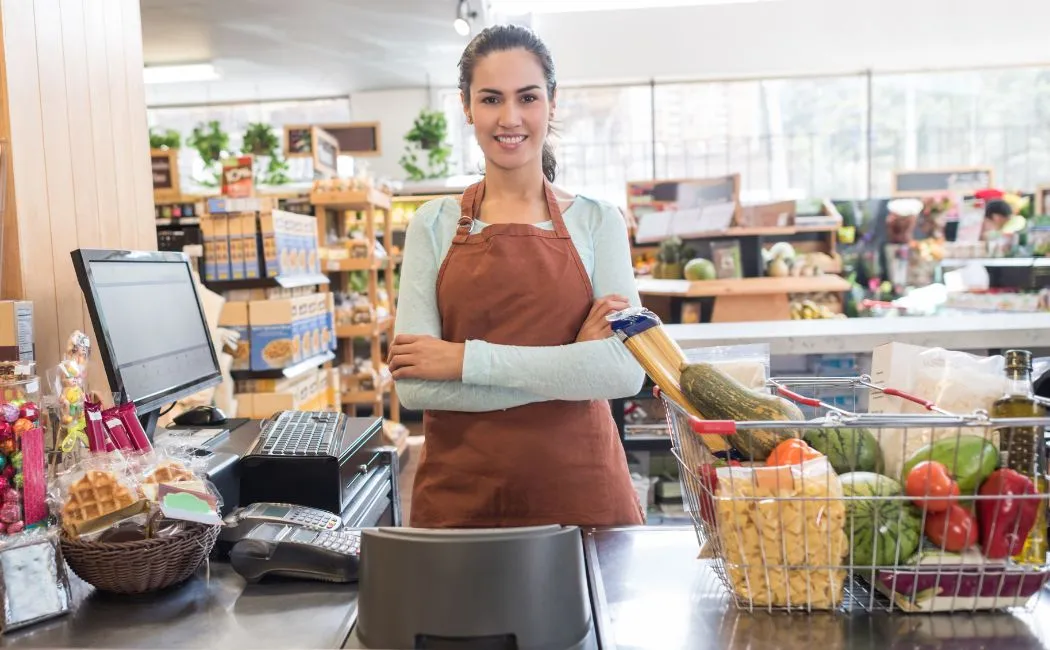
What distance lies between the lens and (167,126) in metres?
11.0

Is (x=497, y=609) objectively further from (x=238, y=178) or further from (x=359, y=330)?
(x=359, y=330)

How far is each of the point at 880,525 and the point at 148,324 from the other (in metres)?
1.33

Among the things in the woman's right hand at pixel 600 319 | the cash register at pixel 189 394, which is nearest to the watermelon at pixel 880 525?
the woman's right hand at pixel 600 319

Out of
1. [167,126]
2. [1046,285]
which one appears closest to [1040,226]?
[1046,285]

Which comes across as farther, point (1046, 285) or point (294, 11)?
point (294, 11)

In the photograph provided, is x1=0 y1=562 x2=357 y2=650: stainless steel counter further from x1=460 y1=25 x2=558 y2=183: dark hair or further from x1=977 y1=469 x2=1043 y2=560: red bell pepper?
x1=460 y1=25 x2=558 y2=183: dark hair

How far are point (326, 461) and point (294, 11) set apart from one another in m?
6.35

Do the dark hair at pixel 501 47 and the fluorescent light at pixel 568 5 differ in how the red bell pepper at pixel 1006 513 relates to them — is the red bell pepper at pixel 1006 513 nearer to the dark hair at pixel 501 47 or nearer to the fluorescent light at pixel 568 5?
the dark hair at pixel 501 47

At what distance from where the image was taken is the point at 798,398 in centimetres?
119

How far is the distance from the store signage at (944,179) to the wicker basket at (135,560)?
8786mm

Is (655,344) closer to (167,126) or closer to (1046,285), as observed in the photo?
(1046,285)

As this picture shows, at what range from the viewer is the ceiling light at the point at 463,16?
18.6 ft

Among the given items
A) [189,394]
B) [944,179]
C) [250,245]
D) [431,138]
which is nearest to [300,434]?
[189,394]

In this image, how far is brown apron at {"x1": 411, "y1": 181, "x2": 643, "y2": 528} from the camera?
64.9 inches
